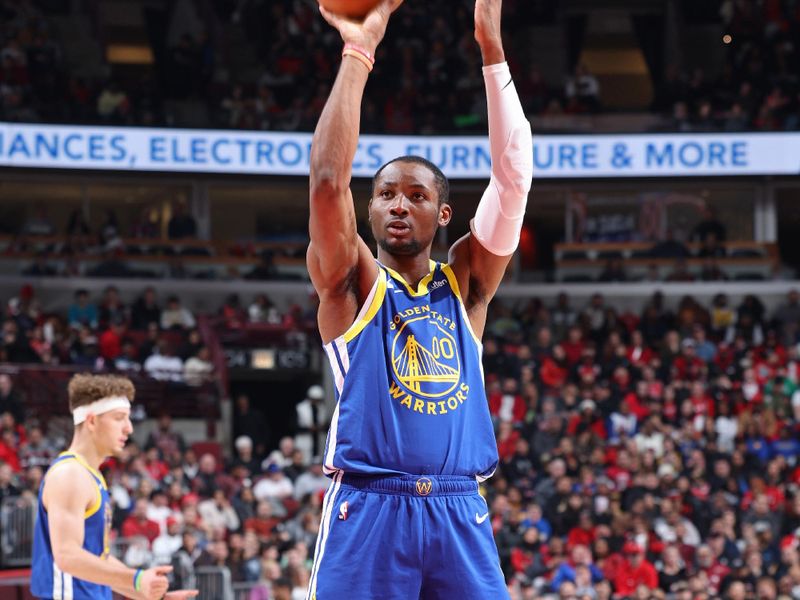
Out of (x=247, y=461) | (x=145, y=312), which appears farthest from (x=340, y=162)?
(x=145, y=312)

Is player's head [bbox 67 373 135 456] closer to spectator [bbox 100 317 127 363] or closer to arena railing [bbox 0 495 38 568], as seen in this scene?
arena railing [bbox 0 495 38 568]

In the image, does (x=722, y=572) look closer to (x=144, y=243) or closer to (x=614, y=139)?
(x=614, y=139)

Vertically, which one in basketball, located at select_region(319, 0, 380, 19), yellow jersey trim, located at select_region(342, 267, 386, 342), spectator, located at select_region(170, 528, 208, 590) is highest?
basketball, located at select_region(319, 0, 380, 19)

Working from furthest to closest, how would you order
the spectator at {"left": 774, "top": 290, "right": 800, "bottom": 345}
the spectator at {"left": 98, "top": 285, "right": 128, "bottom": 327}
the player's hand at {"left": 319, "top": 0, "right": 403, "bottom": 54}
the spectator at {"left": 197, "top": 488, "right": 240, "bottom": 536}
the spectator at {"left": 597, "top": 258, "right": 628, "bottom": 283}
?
the spectator at {"left": 597, "top": 258, "right": 628, "bottom": 283}
the spectator at {"left": 774, "top": 290, "right": 800, "bottom": 345}
the spectator at {"left": 98, "top": 285, "right": 128, "bottom": 327}
the spectator at {"left": 197, "top": 488, "right": 240, "bottom": 536}
the player's hand at {"left": 319, "top": 0, "right": 403, "bottom": 54}

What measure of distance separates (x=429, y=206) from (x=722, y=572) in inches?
479

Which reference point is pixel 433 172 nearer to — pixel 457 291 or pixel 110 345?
pixel 457 291

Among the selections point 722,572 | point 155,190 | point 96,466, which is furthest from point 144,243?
point 96,466

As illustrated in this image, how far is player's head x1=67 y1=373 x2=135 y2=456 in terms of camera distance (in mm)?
6270

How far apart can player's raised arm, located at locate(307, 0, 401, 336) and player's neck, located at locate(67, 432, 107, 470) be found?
2.56 m

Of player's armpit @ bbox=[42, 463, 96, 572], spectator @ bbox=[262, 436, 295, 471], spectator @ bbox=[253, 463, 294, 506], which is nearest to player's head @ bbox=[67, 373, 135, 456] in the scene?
player's armpit @ bbox=[42, 463, 96, 572]

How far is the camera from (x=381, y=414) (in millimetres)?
4035

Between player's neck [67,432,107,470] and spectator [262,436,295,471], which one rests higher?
player's neck [67,432,107,470]

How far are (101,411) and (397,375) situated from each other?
2640 mm

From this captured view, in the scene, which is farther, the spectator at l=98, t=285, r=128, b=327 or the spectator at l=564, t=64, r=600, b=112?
the spectator at l=564, t=64, r=600, b=112
